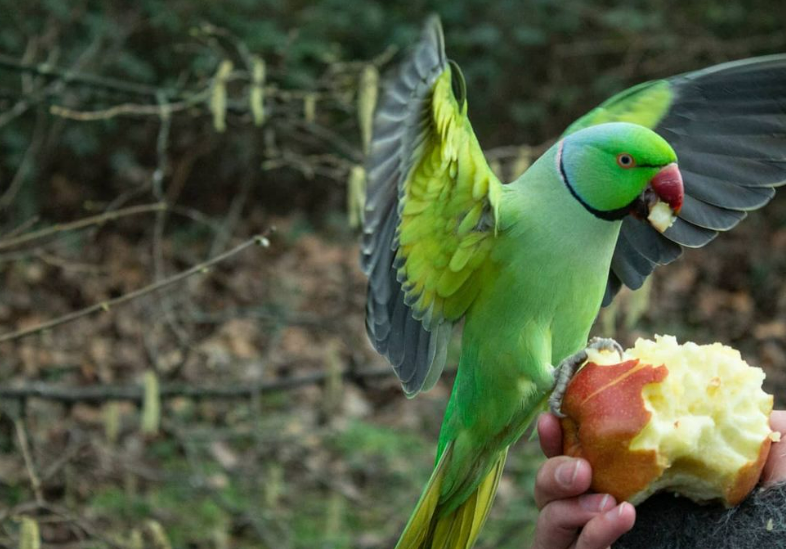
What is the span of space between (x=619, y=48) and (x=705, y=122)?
5.39 metres

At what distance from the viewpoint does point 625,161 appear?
6.55 feet

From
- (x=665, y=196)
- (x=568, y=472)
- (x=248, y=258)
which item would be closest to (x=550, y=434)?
(x=568, y=472)

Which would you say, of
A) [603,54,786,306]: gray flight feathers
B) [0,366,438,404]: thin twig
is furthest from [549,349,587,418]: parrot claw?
[0,366,438,404]: thin twig

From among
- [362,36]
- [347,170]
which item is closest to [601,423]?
[347,170]

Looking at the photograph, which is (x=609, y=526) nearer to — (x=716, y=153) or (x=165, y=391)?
(x=716, y=153)

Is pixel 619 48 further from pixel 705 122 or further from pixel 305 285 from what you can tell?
pixel 705 122

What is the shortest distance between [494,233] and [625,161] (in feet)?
0.98

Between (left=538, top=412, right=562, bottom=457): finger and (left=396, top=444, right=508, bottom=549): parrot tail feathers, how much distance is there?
1.57 ft

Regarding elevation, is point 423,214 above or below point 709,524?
above

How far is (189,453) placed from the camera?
3.48 meters

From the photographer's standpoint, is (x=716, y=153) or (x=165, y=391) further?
(x=165, y=391)

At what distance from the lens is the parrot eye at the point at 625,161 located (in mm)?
1990

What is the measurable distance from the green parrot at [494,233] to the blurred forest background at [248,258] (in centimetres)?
70

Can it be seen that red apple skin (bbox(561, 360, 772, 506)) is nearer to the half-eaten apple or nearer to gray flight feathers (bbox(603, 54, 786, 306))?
the half-eaten apple
